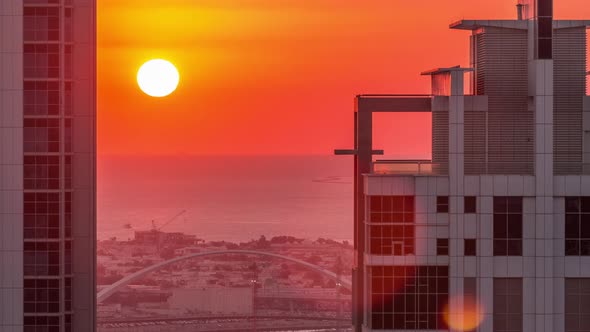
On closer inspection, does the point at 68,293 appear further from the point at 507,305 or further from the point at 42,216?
the point at 507,305

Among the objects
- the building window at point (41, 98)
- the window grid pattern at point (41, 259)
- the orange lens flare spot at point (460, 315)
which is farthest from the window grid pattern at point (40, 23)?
the orange lens flare spot at point (460, 315)

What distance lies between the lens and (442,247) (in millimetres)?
49500

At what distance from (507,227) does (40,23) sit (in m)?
19.5

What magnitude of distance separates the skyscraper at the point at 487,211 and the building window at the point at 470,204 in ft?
0.13

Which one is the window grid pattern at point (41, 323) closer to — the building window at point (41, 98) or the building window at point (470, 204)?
the building window at point (41, 98)

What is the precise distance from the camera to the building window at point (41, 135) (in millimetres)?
47094

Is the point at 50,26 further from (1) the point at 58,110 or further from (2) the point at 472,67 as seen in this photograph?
(2) the point at 472,67

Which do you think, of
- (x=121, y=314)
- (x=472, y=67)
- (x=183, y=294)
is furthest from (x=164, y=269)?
(x=472, y=67)

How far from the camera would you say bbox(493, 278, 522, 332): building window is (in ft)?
163

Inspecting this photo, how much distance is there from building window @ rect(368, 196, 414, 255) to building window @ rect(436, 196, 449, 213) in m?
1.07

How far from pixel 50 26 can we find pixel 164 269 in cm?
13494
